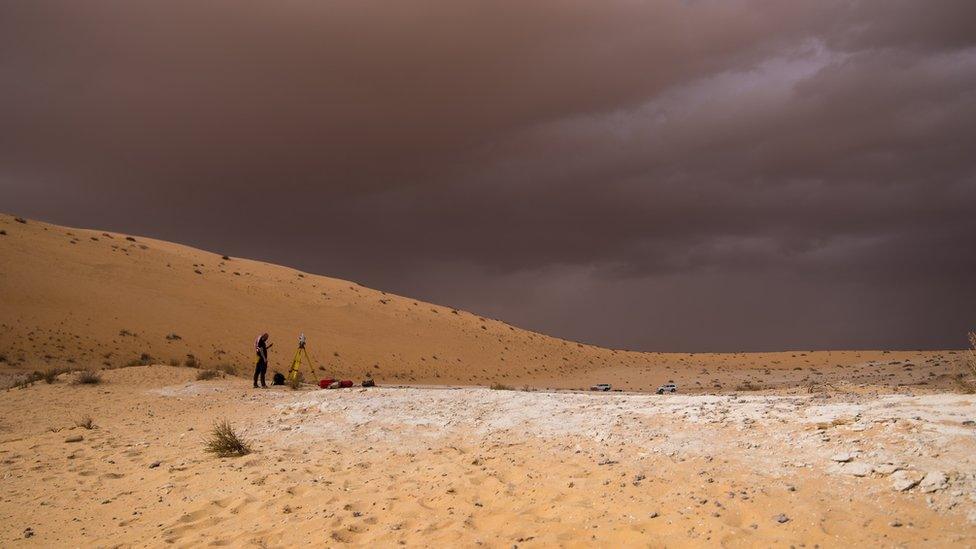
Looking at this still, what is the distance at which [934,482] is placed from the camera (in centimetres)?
583

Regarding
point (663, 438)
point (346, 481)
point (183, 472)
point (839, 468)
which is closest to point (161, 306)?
point (183, 472)

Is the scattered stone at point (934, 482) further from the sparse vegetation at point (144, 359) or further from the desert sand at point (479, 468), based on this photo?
the sparse vegetation at point (144, 359)

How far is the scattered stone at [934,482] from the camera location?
5770 millimetres

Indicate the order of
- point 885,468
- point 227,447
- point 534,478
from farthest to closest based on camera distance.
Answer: point 227,447 → point 534,478 → point 885,468

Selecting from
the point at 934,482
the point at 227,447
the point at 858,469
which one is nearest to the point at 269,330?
the point at 227,447

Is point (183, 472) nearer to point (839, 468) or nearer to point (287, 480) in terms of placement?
point (287, 480)

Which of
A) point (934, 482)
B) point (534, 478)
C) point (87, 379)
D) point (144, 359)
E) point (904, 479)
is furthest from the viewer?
point (144, 359)

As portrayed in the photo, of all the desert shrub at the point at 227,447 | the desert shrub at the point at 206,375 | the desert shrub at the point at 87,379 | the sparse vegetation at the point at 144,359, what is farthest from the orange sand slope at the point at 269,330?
the desert shrub at the point at 227,447

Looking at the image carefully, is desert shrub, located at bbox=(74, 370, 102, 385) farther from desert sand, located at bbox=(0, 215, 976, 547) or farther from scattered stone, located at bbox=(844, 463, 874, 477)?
scattered stone, located at bbox=(844, 463, 874, 477)

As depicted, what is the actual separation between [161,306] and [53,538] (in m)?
33.7

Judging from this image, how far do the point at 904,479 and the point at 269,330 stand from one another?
39212 millimetres

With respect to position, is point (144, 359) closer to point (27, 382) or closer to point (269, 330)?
point (27, 382)

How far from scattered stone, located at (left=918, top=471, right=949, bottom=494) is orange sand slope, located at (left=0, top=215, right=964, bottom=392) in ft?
56.4

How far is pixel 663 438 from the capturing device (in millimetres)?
8734
